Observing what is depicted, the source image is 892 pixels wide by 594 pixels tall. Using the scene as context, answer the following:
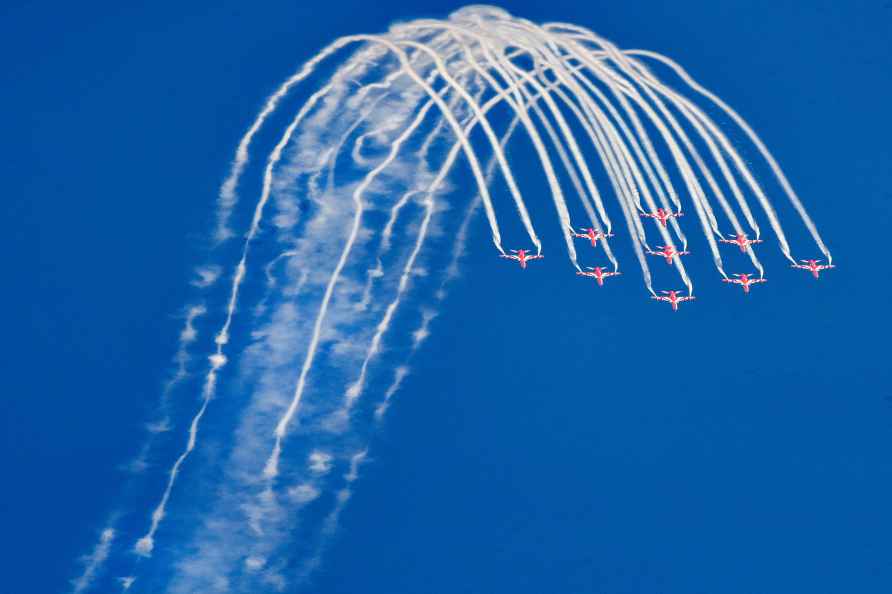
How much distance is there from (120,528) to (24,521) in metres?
1.60

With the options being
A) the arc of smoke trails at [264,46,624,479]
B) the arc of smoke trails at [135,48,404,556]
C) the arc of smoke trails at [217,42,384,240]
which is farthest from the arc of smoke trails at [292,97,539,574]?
the arc of smoke trails at [217,42,384,240]

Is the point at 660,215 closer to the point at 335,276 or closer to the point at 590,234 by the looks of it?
the point at 590,234

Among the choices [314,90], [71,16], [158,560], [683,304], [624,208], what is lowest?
[158,560]

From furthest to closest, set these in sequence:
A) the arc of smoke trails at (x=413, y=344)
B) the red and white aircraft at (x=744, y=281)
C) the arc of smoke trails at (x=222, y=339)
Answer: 1. the red and white aircraft at (x=744, y=281)
2. the arc of smoke trails at (x=413, y=344)
3. the arc of smoke trails at (x=222, y=339)

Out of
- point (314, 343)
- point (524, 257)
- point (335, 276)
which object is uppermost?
point (335, 276)

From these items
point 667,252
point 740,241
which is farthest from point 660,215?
point 740,241

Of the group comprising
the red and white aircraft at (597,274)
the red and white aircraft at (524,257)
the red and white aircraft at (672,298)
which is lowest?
the red and white aircraft at (672,298)

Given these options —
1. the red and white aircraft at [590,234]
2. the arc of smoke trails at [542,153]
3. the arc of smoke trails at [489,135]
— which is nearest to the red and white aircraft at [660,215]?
the red and white aircraft at [590,234]

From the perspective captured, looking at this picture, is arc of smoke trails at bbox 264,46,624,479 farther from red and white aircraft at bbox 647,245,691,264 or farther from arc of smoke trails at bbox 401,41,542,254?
red and white aircraft at bbox 647,245,691,264

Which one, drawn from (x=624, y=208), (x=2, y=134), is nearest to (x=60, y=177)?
(x=2, y=134)

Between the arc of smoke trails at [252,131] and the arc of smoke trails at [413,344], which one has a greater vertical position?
the arc of smoke trails at [252,131]

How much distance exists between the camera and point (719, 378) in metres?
21.9

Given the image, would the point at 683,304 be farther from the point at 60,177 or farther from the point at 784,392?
the point at 60,177

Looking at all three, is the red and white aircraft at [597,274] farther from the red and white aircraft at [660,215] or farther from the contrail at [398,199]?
the red and white aircraft at [660,215]
